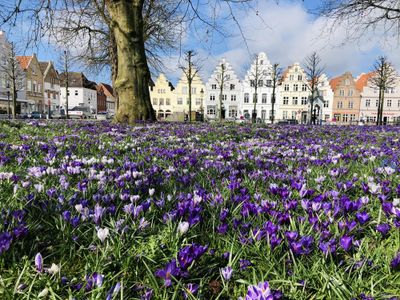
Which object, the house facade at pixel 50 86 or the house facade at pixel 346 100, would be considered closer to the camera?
the house facade at pixel 346 100

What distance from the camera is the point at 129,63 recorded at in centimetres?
1317

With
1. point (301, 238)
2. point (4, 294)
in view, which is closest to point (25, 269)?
point (4, 294)

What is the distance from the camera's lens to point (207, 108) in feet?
272

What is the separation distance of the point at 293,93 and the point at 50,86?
6158 cm

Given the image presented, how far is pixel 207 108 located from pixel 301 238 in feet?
269

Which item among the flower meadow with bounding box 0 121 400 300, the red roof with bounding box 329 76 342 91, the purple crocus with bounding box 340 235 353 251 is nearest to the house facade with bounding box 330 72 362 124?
the red roof with bounding box 329 76 342 91

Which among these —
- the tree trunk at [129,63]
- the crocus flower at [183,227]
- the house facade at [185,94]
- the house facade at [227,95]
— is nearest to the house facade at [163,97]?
the house facade at [185,94]

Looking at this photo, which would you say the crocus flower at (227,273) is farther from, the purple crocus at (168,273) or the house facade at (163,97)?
the house facade at (163,97)

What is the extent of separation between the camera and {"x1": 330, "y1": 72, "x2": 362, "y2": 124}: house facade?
269 feet

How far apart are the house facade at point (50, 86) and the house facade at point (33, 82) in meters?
2.17

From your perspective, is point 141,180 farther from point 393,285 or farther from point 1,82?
point 1,82

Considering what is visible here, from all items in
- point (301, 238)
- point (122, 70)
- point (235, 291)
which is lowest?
point (235, 291)

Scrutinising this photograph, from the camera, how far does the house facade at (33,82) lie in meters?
74.4

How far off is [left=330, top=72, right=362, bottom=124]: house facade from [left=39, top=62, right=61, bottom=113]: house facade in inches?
2766
